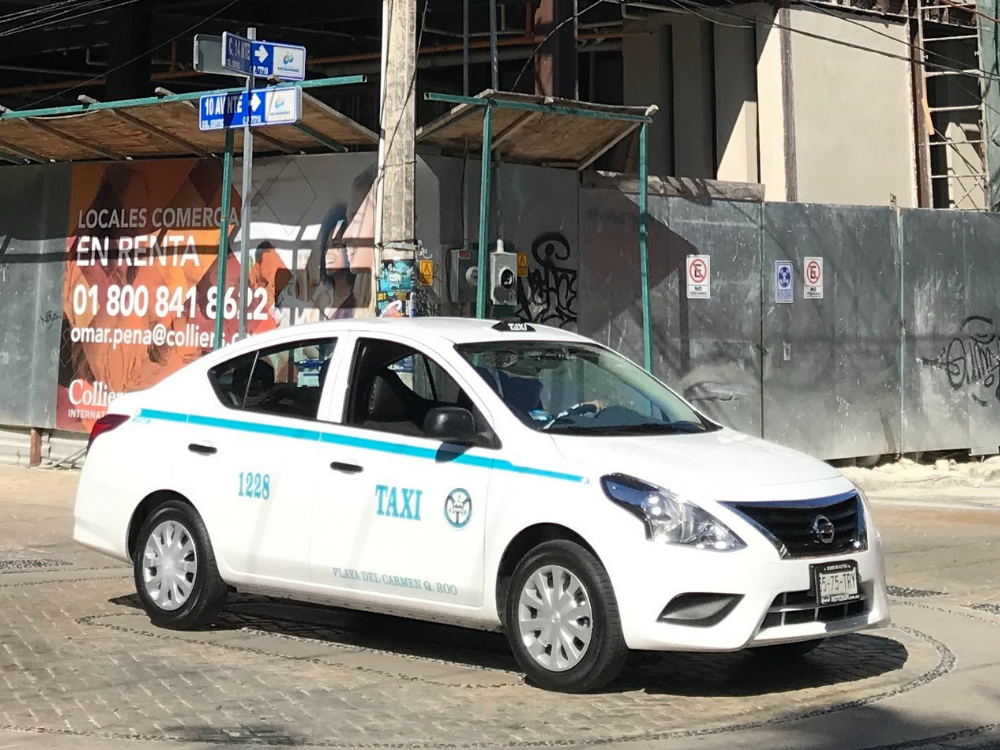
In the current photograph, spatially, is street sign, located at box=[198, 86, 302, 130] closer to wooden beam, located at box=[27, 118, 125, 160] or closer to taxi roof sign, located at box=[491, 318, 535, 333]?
wooden beam, located at box=[27, 118, 125, 160]

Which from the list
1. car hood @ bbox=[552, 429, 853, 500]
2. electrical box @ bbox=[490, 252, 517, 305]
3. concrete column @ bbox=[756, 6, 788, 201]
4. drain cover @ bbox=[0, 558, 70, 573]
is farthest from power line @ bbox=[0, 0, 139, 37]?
car hood @ bbox=[552, 429, 853, 500]

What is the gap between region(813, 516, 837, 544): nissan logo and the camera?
676 centimetres

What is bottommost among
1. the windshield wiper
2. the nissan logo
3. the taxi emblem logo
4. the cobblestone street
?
the cobblestone street

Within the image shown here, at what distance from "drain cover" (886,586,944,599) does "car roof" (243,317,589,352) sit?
10.2 feet

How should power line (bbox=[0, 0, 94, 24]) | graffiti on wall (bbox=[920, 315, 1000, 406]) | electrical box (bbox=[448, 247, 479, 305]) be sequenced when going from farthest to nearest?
power line (bbox=[0, 0, 94, 24]), graffiti on wall (bbox=[920, 315, 1000, 406]), electrical box (bbox=[448, 247, 479, 305])

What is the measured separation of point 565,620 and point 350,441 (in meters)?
1.53

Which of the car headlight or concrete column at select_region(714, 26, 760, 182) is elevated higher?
concrete column at select_region(714, 26, 760, 182)

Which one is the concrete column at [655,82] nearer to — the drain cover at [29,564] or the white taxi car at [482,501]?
the drain cover at [29,564]

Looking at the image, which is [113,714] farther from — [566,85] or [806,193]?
[806,193]

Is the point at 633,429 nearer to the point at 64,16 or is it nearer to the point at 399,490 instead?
the point at 399,490

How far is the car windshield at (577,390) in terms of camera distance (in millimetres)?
7266

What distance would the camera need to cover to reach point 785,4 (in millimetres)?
18500

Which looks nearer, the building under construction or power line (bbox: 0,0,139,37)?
the building under construction

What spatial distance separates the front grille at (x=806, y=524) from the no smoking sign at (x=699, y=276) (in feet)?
28.0
